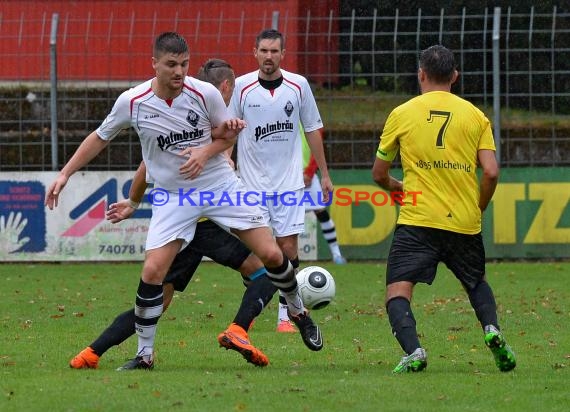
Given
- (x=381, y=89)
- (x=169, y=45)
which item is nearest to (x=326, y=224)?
(x=381, y=89)

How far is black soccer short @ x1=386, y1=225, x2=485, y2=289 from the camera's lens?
294 inches

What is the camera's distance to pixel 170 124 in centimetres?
757

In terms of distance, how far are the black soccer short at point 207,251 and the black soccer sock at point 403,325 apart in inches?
51.9

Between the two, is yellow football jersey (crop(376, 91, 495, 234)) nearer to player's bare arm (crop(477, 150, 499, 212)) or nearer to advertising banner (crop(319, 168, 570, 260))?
player's bare arm (crop(477, 150, 499, 212))

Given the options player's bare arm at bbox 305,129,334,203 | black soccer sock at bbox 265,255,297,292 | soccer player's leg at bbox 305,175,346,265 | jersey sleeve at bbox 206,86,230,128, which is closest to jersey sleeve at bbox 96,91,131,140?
jersey sleeve at bbox 206,86,230,128

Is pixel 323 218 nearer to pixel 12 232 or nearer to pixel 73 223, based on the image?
pixel 73 223

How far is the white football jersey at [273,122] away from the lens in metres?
10.1

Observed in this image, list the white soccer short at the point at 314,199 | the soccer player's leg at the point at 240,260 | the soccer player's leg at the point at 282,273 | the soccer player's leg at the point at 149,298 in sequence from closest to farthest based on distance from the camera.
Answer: the soccer player's leg at the point at 149,298
the soccer player's leg at the point at 282,273
the soccer player's leg at the point at 240,260
the white soccer short at the point at 314,199

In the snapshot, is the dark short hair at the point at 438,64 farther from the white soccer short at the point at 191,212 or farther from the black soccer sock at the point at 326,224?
the black soccer sock at the point at 326,224

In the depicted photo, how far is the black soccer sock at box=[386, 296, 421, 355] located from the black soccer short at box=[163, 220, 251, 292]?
4.32 ft

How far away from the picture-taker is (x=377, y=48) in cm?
1631

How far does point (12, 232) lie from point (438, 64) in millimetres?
10125

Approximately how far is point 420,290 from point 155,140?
6.33 meters

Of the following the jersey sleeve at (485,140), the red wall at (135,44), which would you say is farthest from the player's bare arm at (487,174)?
the red wall at (135,44)
